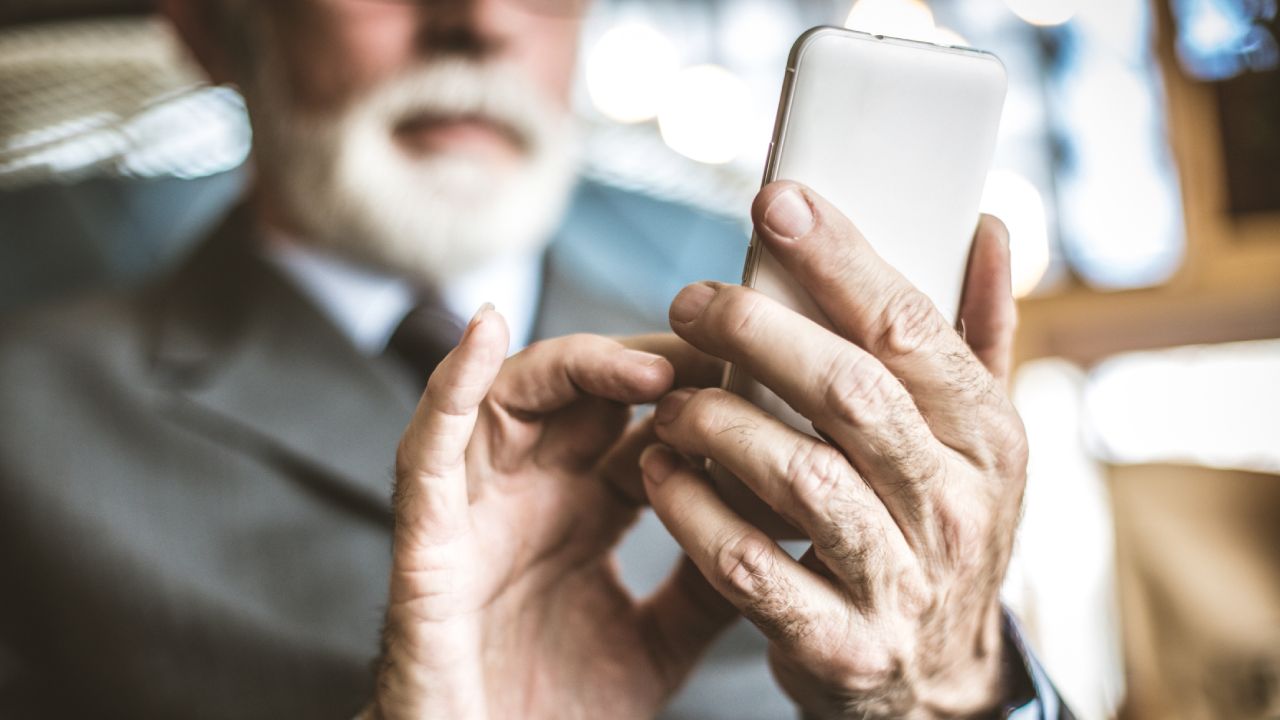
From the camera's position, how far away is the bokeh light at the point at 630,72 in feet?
4.68

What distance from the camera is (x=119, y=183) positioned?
0.94m

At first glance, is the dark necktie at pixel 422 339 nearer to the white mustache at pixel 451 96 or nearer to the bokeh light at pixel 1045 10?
the white mustache at pixel 451 96

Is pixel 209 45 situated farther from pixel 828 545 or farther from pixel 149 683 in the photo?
pixel 828 545

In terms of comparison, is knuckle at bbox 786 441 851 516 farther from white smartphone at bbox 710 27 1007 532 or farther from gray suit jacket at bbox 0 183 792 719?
gray suit jacket at bbox 0 183 792 719

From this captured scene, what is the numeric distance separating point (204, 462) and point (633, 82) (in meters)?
1.15

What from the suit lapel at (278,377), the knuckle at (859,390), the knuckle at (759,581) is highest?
the knuckle at (859,390)

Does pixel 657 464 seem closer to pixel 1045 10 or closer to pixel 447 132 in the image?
pixel 447 132

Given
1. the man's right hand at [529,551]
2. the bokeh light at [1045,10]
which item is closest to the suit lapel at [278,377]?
the man's right hand at [529,551]

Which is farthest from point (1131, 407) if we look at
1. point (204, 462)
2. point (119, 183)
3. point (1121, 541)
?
point (119, 183)

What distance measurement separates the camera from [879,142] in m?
0.30

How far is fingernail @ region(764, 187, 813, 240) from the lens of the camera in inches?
10.8

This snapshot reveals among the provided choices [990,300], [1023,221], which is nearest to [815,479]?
[990,300]

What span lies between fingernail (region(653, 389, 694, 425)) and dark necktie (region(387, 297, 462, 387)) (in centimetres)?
32

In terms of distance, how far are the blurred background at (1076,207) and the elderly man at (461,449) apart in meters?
0.22
